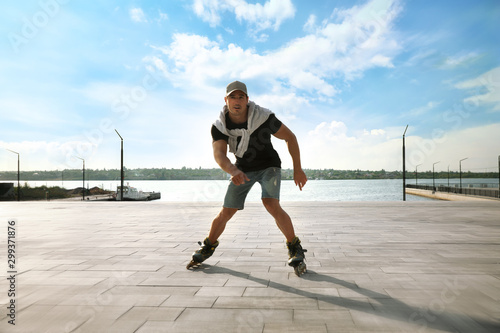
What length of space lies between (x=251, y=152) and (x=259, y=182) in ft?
1.08

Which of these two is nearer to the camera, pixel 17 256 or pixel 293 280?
pixel 293 280

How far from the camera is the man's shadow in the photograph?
2.07m

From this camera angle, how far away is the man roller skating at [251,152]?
3.35 meters

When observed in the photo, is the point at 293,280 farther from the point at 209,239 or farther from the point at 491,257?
the point at 491,257

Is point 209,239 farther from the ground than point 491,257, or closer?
farther from the ground

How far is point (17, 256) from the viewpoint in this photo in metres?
4.09

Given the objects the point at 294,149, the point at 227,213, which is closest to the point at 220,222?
the point at 227,213

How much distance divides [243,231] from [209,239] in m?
2.43

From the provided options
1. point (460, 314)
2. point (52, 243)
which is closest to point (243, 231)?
point (52, 243)

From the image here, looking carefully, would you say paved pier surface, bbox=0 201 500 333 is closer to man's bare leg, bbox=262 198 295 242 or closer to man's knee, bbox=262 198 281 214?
man's bare leg, bbox=262 198 295 242

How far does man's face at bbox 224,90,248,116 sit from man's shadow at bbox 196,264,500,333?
1627 mm

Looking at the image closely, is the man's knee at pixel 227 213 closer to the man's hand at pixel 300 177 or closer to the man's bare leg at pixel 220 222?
the man's bare leg at pixel 220 222

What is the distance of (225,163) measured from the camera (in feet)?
10.8

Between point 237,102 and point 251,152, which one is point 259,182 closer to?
point 251,152
